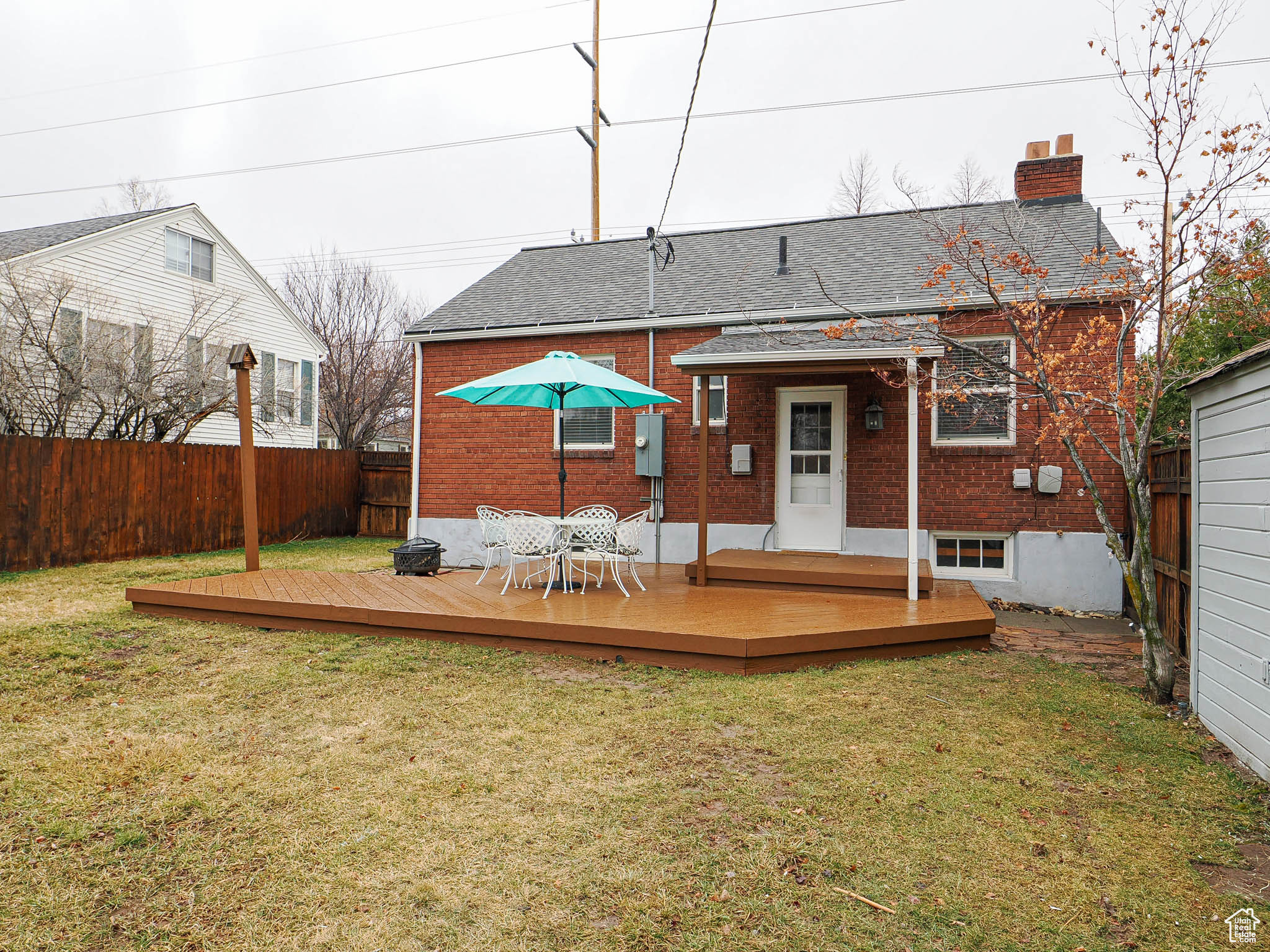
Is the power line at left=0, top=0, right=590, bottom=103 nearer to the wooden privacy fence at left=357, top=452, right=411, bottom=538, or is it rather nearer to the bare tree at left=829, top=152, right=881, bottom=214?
the wooden privacy fence at left=357, top=452, right=411, bottom=538

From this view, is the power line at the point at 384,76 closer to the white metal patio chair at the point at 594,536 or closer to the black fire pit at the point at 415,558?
the white metal patio chair at the point at 594,536

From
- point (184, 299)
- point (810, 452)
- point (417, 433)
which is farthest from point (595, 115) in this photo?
point (810, 452)

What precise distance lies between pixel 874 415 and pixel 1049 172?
457cm

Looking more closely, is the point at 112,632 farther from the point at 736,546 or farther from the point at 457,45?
the point at 457,45

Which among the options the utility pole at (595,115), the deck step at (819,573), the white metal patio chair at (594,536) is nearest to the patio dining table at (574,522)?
the white metal patio chair at (594,536)

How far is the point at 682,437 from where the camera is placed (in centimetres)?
1052

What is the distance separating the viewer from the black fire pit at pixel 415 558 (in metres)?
9.28

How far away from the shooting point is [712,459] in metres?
10.4

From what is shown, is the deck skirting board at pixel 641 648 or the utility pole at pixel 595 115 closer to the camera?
the deck skirting board at pixel 641 648

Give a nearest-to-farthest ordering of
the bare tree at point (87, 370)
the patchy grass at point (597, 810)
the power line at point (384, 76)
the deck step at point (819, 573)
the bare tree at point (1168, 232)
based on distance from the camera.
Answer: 1. the patchy grass at point (597, 810)
2. the bare tree at point (1168, 232)
3. the deck step at point (819, 573)
4. the power line at point (384, 76)
5. the bare tree at point (87, 370)

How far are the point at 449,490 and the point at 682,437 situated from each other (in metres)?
3.87

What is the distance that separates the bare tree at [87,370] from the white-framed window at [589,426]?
27.4 feet

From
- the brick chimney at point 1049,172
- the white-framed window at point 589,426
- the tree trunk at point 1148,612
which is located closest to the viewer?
the tree trunk at point 1148,612

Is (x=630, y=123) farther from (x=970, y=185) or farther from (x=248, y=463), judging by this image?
(x=248, y=463)
